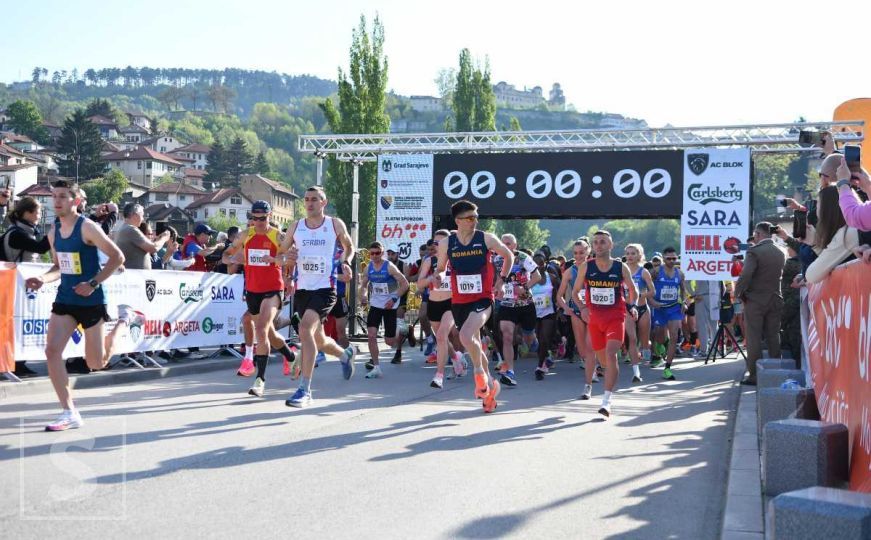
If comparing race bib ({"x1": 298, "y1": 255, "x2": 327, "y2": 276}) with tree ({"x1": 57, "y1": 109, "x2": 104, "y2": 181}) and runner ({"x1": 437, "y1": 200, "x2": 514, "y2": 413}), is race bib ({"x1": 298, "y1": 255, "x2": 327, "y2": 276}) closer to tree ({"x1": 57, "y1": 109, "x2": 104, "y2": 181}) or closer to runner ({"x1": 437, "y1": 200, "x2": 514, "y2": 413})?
runner ({"x1": 437, "y1": 200, "x2": 514, "y2": 413})

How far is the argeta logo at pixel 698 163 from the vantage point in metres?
21.0

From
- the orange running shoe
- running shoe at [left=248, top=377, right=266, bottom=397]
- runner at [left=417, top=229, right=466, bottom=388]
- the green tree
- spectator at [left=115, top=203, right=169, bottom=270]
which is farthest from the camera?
the green tree

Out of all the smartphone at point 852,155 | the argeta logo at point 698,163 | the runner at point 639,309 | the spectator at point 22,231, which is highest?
the argeta logo at point 698,163

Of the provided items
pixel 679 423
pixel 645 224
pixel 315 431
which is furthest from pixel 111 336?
pixel 645 224

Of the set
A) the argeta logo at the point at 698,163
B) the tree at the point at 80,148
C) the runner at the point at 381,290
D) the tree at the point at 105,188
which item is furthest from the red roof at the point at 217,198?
the runner at the point at 381,290

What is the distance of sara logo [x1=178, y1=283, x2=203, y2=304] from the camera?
15.1m

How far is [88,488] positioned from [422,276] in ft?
24.4

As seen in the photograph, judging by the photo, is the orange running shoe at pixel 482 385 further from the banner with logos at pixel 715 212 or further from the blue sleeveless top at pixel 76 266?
the banner with logos at pixel 715 212

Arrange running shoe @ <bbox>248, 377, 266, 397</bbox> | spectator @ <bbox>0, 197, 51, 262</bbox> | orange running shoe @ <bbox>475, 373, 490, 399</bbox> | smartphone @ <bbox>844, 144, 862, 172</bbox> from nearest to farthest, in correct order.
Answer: smartphone @ <bbox>844, 144, 862, 172</bbox> → orange running shoe @ <bbox>475, 373, 490, 399</bbox> → running shoe @ <bbox>248, 377, 266, 397</bbox> → spectator @ <bbox>0, 197, 51, 262</bbox>

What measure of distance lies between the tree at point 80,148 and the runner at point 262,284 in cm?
11611

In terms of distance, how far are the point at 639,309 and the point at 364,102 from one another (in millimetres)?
34361

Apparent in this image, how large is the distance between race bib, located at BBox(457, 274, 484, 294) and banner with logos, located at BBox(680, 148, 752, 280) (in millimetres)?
11425

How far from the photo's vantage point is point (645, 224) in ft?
518

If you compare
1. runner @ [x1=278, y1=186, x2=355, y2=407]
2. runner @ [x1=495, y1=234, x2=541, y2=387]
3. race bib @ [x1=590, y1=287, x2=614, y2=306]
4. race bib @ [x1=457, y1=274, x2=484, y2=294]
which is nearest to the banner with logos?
runner @ [x1=495, y1=234, x2=541, y2=387]
